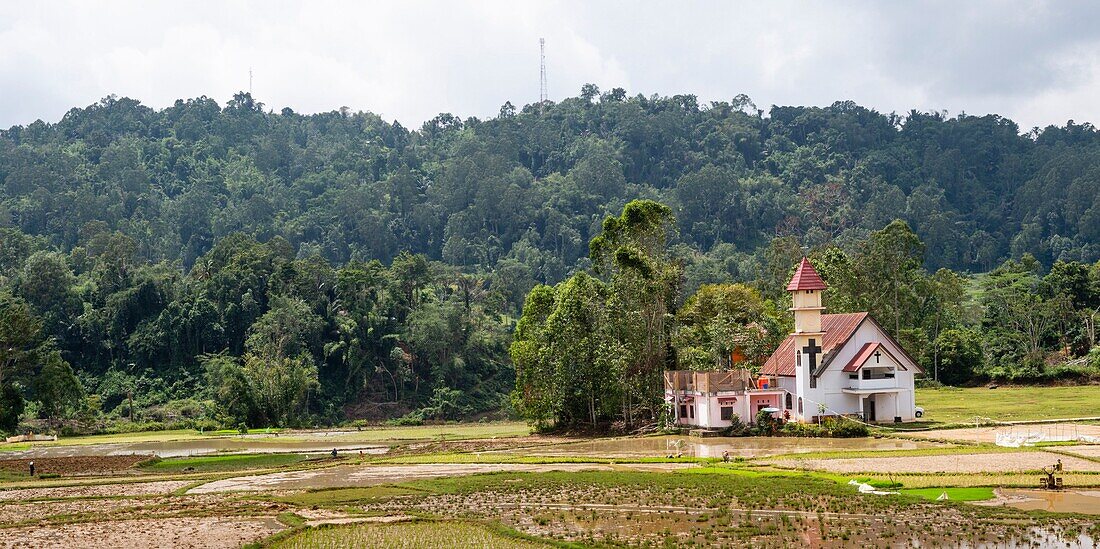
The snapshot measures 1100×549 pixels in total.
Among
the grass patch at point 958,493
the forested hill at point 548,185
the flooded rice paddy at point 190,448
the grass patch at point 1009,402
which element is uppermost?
the forested hill at point 548,185

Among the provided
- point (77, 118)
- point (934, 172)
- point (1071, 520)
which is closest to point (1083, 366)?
point (1071, 520)

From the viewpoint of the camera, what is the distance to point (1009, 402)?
59062 millimetres

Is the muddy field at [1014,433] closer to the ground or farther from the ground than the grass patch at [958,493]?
farther from the ground

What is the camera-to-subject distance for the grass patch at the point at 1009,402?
51.5 metres

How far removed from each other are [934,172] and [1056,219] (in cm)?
2366

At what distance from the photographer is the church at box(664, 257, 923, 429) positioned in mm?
52125

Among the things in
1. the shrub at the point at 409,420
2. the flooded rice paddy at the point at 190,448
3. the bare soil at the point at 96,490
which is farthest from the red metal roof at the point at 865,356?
the shrub at the point at 409,420

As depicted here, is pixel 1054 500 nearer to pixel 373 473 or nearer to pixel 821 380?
pixel 373 473

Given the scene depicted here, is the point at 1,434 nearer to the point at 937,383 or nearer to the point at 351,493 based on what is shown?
the point at 351,493

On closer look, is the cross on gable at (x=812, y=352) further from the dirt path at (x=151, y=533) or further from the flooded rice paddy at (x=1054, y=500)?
the dirt path at (x=151, y=533)

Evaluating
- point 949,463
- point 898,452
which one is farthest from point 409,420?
point 949,463

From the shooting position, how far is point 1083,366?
227 feet

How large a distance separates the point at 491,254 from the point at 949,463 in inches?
4764

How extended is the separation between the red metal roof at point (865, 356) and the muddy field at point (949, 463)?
1389cm
